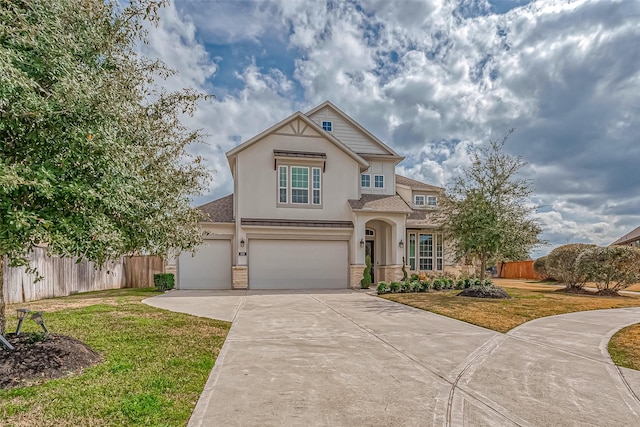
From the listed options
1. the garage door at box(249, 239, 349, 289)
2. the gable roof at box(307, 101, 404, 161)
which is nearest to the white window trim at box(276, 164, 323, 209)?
the garage door at box(249, 239, 349, 289)

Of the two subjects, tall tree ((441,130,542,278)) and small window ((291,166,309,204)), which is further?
small window ((291,166,309,204))

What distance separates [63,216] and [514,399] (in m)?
5.84

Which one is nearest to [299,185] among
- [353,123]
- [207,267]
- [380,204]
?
[380,204]

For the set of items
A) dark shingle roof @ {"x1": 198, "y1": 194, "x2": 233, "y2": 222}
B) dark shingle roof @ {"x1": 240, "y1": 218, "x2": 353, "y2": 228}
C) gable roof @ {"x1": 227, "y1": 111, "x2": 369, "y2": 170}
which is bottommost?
dark shingle roof @ {"x1": 240, "y1": 218, "x2": 353, "y2": 228}

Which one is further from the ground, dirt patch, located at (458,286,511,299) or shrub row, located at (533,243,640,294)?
shrub row, located at (533,243,640,294)

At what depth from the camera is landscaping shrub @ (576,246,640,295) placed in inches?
619

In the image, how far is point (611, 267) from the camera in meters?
16.0

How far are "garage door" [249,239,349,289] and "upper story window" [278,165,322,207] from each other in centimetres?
205

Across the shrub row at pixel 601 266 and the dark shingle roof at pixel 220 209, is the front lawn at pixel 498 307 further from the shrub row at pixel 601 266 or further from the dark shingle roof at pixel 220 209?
the dark shingle roof at pixel 220 209

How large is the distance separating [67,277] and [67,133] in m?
13.8

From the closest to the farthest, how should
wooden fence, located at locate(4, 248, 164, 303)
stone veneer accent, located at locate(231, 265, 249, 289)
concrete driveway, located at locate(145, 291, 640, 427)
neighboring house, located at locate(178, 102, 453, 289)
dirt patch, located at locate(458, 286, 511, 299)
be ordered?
concrete driveway, located at locate(145, 291, 640, 427)
wooden fence, located at locate(4, 248, 164, 303)
dirt patch, located at locate(458, 286, 511, 299)
stone veneer accent, located at locate(231, 265, 249, 289)
neighboring house, located at locate(178, 102, 453, 289)

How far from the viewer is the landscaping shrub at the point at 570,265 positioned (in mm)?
17188

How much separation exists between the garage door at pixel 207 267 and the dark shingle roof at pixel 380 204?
6858mm

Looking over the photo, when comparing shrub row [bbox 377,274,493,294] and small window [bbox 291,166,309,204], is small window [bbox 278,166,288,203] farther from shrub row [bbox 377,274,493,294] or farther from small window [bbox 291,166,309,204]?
shrub row [bbox 377,274,493,294]
